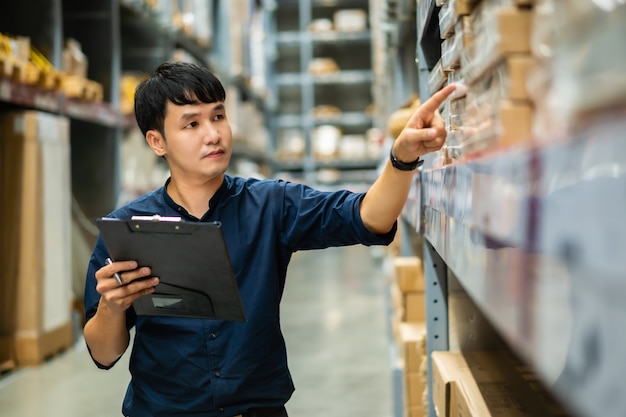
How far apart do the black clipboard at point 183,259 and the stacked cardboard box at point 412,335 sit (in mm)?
1003

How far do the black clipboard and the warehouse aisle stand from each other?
→ 1.85m

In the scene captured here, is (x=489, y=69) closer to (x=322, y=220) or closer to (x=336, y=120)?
(x=322, y=220)

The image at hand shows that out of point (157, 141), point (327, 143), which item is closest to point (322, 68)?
point (327, 143)

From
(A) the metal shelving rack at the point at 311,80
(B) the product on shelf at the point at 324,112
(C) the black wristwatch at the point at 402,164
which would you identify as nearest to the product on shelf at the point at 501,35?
(C) the black wristwatch at the point at 402,164

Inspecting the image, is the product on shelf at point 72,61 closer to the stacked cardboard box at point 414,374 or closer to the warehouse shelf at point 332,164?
the stacked cardboard box at point 414,374

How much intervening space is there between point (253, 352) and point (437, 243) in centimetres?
56

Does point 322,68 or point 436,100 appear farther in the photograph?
point 322,68

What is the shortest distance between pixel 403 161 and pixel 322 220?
29 cm

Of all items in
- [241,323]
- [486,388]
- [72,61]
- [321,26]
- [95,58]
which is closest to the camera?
[486,388]

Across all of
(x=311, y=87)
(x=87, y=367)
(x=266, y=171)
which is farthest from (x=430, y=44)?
(x=311, y=87)

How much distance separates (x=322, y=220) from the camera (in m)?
1.66

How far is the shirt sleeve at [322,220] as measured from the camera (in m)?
1.59

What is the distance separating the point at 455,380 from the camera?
154 cm

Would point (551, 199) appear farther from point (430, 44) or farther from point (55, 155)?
point (55, 155)
